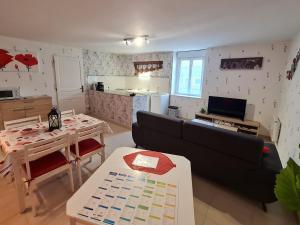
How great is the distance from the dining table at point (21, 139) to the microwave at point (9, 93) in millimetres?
2384

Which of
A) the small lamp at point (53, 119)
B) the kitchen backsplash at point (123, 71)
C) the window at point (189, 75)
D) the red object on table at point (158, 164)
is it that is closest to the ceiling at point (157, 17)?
the small lamp at point (53, 119)

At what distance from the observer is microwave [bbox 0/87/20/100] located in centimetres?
369

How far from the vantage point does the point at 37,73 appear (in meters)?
4.30

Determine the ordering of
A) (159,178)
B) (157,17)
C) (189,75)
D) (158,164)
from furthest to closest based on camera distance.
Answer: (189,75), (157,17), (158,164), (159,178)

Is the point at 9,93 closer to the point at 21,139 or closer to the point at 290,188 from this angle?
the point at 21,139

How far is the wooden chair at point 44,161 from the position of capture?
159cm

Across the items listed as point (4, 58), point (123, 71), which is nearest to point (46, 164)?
point (4, 58)

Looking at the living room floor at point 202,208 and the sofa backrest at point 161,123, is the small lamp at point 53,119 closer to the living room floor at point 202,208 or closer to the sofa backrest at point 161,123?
the living room floor at point 202,208

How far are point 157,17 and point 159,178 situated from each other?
82.1 inches

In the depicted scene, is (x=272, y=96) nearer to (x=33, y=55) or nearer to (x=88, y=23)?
(x=88, y=23)

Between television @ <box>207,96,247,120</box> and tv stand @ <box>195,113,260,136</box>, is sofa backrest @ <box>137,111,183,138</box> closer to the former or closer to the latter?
tv stand @ <box>195,113,260,136</box>

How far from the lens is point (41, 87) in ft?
14.6

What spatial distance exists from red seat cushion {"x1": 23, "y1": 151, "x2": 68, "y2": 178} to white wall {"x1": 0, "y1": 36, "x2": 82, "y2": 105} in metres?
3.21

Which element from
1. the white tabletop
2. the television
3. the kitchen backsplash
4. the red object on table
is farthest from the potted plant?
the kitchen backsplash
